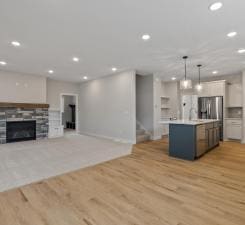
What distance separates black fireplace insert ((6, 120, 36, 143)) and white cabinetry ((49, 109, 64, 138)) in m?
0.75

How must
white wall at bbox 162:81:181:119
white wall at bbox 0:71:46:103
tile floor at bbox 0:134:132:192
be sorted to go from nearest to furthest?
tile floor at bbox 0:134:132:192 → white wall at bbox 0:71:46:103 → white wall at bbox 162:81:181:119

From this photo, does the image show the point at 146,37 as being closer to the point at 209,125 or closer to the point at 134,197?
the point at 134,197

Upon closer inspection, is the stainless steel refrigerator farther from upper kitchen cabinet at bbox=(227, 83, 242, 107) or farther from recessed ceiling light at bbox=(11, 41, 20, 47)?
recessed ceiling light at bbox=(11, 41, 20, 47)

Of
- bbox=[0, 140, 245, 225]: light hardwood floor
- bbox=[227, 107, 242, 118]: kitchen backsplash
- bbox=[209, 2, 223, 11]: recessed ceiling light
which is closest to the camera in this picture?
bbox=[0, 140, 245, 225]: light hardwood floor

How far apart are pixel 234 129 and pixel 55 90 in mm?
8465

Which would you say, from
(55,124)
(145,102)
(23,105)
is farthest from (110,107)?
(23,105)

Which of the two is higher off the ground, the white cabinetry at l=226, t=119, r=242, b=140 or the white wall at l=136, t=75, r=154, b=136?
the white wall at l=136, t=75, r=154, b=136

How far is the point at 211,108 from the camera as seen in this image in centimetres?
664

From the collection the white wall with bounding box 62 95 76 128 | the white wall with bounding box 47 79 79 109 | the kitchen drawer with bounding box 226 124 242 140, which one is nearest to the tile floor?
the white wall with bounding box 47 79 79 109

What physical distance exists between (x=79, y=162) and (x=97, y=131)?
3.78 m

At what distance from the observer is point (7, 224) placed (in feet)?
5.77

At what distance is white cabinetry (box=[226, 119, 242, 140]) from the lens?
20.1 feet

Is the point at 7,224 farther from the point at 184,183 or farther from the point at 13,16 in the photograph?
the point at 13,16

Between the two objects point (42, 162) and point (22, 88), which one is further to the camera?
point (22, 88)
